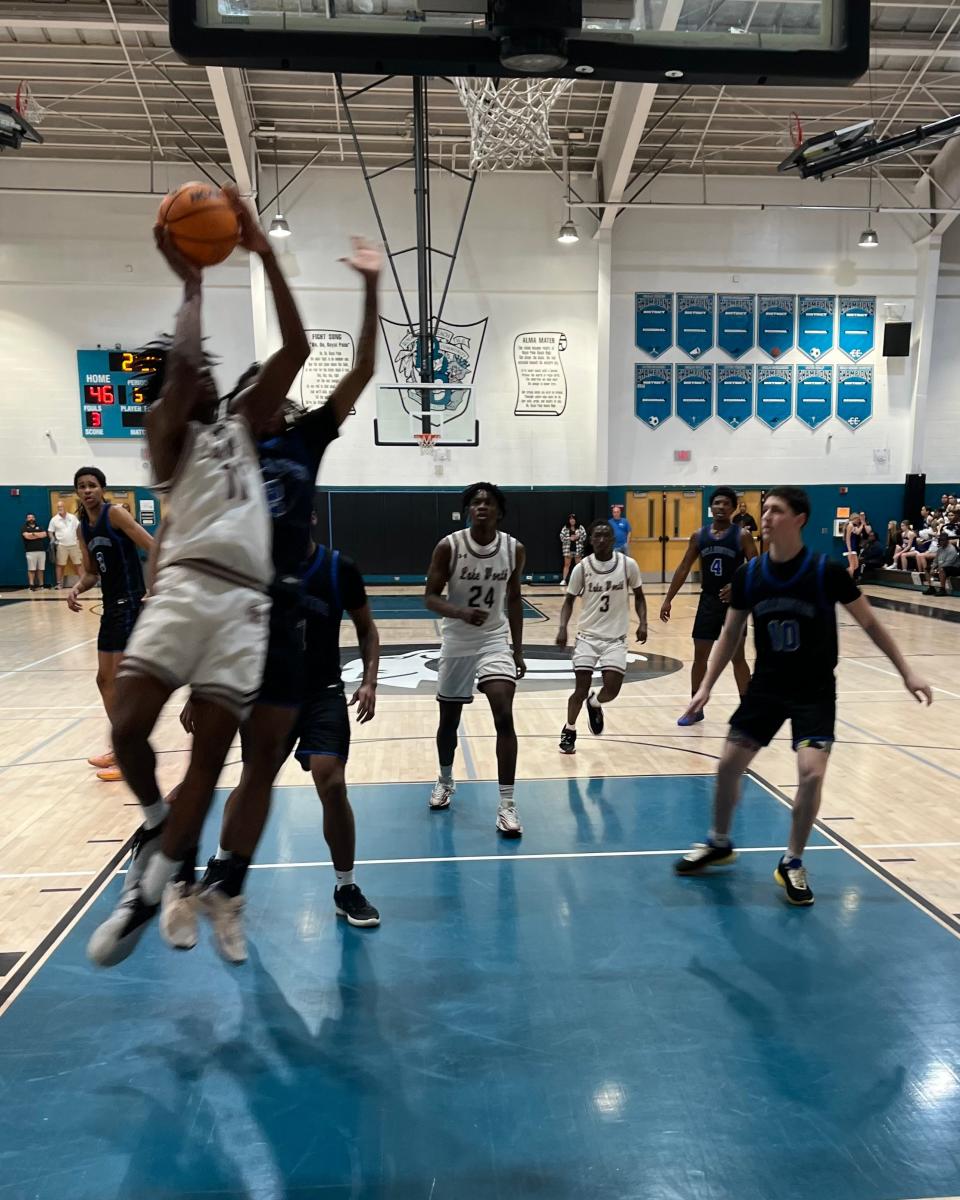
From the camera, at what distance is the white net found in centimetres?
1213

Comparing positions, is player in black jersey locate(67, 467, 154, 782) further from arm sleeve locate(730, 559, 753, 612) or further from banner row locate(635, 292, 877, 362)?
banner row locate(635, 292, 877, 362)

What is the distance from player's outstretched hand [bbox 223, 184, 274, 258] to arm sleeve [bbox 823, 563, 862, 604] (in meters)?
2.82

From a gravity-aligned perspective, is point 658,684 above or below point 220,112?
below

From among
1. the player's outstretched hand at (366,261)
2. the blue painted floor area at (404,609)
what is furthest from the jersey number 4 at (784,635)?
the blue painted floor area at (404,609)

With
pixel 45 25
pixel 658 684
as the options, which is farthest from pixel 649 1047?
pixel 45 25

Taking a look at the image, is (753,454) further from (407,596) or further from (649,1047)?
(649,1047)

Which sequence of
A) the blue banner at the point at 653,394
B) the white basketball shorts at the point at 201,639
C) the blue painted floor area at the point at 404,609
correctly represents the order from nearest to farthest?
the white basketball shorts at the point at 201,639 → the blue painted floor area at the point at 404,609 → the blue banner at the point at 653,394

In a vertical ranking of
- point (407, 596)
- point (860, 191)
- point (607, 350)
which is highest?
point (860, 191)

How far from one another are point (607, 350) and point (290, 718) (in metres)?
18.4

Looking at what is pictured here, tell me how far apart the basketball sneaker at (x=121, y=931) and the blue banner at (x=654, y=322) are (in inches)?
773

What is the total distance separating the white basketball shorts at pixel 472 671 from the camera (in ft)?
16.7

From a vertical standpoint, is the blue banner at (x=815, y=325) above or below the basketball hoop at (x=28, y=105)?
below

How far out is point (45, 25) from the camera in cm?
1388

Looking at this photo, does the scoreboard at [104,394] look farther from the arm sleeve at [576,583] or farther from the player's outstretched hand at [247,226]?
the player's outstretched hand at [247,226]
